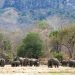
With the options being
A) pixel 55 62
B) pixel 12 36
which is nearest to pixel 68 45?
pixel 55 62

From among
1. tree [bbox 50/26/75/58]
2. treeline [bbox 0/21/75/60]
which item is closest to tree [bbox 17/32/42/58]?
treeline [bbox 0/21/75/60]

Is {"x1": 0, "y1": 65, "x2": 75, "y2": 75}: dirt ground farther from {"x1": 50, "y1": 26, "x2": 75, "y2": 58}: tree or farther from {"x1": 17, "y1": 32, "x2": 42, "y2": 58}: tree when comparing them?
{"x1": 50, "y1": 26, "x2": 75, "y2": 58}: tree

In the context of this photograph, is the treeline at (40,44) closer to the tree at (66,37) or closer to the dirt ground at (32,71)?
the tree at (66,37)

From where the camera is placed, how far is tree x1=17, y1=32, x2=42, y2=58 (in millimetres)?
87562

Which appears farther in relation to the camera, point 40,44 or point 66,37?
point 66,37

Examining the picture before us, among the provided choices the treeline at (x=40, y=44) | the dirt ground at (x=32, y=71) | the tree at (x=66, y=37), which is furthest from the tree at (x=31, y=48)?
the dirt ground at (x=32, y=71)

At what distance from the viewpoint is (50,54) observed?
97188 mm

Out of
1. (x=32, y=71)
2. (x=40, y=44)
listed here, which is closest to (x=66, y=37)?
(x=40, y=44)

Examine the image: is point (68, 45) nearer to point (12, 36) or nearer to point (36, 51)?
point (36, 51)

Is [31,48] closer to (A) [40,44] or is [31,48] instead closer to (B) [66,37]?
(A) [40,44]

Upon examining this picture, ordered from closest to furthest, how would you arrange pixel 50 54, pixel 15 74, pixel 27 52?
pixel 15 74 < pixel 27 52 < pixel 50 54

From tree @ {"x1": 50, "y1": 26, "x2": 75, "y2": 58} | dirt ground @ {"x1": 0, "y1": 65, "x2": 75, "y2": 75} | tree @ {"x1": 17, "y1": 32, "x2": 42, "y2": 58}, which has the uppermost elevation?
tree @ {"x1": 50, "y1": 26, "x2": 75, "y2": 58}

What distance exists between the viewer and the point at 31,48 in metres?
88.0

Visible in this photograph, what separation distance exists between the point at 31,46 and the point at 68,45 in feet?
32.5
